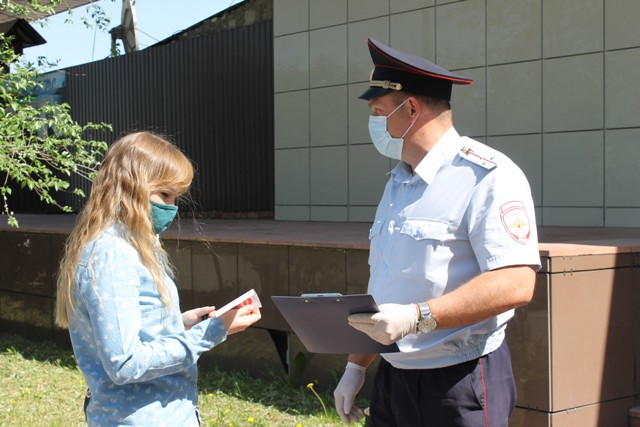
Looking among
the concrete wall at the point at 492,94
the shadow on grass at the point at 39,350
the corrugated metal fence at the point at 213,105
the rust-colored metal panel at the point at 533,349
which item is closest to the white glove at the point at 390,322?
the rust-colored metal panel at the point at 533,349

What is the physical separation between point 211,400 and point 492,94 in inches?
164

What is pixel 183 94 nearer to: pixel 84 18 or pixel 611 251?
pixel 84 18

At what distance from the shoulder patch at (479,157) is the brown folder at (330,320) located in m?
0.56

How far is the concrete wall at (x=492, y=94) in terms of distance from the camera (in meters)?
7.55

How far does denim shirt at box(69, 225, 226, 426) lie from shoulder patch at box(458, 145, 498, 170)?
92cm

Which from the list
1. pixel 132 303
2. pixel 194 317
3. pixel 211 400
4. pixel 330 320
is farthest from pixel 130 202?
pixel 211 400

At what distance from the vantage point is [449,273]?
100 inches

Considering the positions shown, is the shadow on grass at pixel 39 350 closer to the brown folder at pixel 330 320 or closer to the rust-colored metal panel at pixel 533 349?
the rust-colored metal panel at pixel 533 349

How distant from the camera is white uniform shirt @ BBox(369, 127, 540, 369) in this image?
2.43 metres

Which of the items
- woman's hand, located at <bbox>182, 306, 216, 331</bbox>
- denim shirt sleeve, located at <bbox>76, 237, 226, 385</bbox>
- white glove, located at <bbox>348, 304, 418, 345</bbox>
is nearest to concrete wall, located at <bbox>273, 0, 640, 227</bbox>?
woman's hand, located at <bbox>182, 306, 216, 331</bbox>

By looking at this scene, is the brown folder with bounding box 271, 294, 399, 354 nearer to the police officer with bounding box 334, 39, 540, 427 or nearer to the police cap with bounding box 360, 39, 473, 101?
the police officer with bounding box 334, 39, 540, 427

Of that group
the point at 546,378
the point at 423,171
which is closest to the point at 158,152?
the point at 423,171

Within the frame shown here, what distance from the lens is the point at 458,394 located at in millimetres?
2553

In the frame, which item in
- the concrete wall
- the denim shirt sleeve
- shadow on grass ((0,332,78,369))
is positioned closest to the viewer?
the denim shirt sleeve
